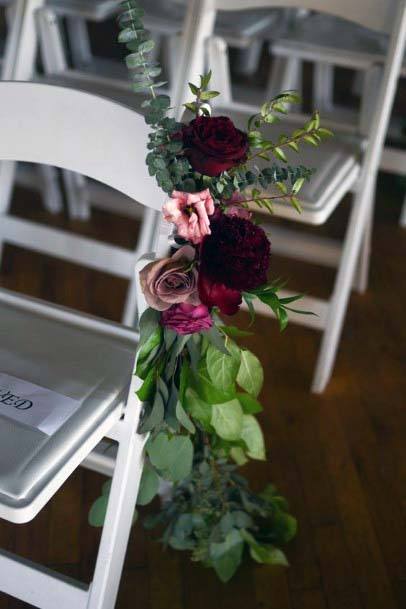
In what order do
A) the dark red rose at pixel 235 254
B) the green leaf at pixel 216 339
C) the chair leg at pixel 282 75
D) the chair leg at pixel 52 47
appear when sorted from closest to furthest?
the dark red rose at pixel 235 254
the green leaf at pixel 216 339
the chair leg at pixel 52 47
the chair leg at pixel 282 75

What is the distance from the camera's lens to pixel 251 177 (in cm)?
94

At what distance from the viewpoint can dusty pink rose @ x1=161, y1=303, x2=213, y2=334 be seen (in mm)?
919

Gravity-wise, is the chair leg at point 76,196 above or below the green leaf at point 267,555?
above

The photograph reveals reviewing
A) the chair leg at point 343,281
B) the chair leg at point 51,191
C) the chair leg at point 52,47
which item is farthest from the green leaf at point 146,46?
the chair leg at point 51,191

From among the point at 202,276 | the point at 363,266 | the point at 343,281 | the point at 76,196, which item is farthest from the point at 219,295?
the point at 76,196

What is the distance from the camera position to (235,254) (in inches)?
33.6

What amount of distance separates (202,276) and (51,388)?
0.31m

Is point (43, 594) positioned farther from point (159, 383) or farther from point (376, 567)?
point (376, 567)

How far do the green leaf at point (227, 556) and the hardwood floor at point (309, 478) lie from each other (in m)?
0.05

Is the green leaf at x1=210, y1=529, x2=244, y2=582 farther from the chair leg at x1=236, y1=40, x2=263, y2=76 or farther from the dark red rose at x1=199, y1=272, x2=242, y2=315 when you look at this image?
the chair leg at x1=236, y1=40, x2=263, y2=76

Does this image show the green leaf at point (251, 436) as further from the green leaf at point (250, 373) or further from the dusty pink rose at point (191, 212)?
the dusty pink rose at point (191, 212)

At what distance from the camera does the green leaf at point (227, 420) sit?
1.11m

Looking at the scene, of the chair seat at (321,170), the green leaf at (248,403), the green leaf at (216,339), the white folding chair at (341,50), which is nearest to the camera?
the green leaf at (216,339)

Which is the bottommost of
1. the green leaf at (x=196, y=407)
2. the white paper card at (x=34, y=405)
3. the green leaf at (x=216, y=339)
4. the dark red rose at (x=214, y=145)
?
the green leaf at (x=196, y=407)
